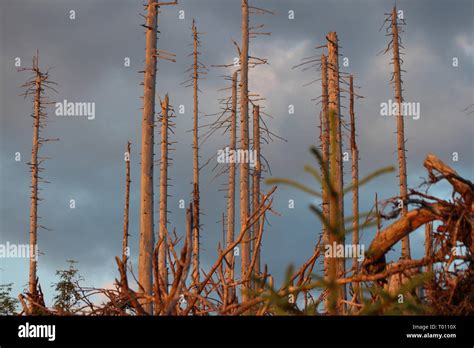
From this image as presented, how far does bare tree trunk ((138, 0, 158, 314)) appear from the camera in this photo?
53.3 ft

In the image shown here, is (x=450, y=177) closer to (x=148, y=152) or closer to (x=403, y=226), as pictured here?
(x=403, y=226)

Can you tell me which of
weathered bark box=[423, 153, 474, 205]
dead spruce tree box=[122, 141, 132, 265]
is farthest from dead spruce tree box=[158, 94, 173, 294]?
weathered bark box=[423, 153, 474, 205]

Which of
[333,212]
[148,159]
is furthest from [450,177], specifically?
[148,159]

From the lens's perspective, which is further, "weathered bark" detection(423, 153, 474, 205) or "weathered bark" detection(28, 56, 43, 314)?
"weathered bark" detection(28, 56, 43, 314)

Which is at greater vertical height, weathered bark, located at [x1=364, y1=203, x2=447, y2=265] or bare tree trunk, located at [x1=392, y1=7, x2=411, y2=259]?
bare tree trunk, located at [x1=392, y1=7, x2=411, y2=259]

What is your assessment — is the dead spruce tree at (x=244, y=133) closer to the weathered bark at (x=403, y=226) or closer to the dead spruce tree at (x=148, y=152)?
the dead spruce tree at (x=148, y=152)

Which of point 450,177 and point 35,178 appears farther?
point 35,178

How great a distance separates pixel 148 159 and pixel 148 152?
21cm

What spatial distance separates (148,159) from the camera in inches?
675

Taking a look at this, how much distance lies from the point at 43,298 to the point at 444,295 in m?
3.97

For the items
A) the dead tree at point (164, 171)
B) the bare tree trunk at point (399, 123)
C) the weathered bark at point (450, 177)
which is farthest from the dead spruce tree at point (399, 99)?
the weathered bark at point (450, 177)

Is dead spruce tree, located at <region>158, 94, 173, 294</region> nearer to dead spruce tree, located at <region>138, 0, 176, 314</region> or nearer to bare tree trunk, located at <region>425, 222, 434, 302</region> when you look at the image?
dead spruce tree, located at <region>138, 0, 176, 314</region>

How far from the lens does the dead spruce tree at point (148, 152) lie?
53.4ft
